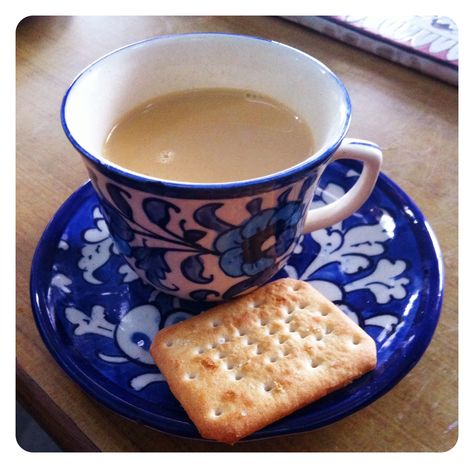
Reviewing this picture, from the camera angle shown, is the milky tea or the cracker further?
the milky tea

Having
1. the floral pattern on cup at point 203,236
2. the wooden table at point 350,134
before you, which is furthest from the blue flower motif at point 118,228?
the wooden table at point 350,134

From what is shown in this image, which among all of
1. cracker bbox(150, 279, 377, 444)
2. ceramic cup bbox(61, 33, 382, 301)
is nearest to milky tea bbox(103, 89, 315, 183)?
ceramic cup bbox(61, 33, 382, 301)

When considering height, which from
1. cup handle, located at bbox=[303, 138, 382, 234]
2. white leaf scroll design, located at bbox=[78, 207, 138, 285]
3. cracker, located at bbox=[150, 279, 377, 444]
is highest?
cup handle, located at bbox=[303, 138, 382, 234]

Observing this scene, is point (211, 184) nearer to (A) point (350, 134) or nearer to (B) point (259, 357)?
(B) point (259, 357)

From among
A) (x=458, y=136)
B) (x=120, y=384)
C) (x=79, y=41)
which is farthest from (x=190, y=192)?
(x=79, y=41)

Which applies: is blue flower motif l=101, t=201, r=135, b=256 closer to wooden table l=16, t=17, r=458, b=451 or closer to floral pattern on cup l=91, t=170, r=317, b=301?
floral pattern on cup l=91, t=170, r=317, b=301
